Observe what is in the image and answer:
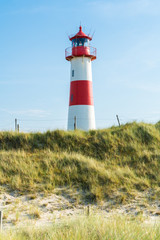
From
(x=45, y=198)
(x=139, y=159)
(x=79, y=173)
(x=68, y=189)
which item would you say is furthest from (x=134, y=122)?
(x=45, y=198)

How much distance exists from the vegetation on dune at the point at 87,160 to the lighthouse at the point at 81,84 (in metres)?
5.53

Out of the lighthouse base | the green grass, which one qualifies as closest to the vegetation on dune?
the green grass

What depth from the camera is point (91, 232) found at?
424 centimetres

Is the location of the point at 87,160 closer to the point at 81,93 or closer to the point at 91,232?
the point at 91,232

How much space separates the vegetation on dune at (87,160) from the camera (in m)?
8.50

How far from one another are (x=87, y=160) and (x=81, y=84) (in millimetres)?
9946

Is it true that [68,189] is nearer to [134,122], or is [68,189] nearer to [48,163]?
[48,163]

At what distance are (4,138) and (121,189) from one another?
6.35 metres

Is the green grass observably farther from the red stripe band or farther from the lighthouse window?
the lighthouse window

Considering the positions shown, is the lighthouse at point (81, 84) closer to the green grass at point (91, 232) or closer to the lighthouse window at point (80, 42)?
the lighthouse window at point (80, 42)

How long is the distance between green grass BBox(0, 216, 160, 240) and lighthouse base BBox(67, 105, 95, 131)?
13.2 meters

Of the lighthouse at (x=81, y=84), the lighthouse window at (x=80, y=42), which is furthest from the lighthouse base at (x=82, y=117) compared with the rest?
the lighthouse window at (x=80, y=42)

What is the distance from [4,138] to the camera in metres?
12.1

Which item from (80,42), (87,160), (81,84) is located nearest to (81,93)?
(81,84)
